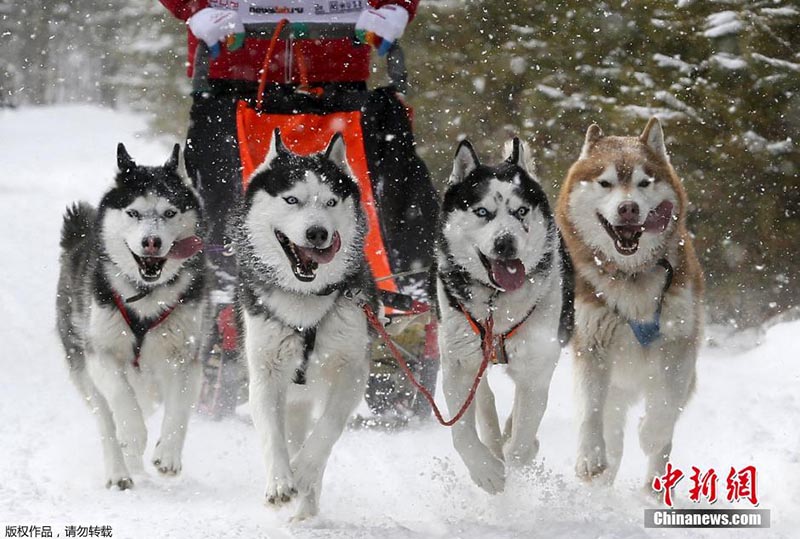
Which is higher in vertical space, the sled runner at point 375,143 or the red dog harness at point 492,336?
the sled runner at point 375,143

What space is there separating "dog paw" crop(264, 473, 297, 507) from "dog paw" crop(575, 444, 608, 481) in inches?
41.6

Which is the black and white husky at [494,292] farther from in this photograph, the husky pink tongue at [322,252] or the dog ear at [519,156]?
the husky pink tongue at [322,252]

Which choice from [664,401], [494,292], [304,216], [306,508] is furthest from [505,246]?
[306,508]

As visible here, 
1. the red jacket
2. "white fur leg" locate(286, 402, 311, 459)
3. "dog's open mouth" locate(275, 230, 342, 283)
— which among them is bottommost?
"white fur leg" locate(286, 402, 311, 459)

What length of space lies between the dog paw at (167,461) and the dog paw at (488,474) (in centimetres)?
108

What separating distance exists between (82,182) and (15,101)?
847 centimetres

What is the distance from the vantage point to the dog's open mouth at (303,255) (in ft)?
11.0

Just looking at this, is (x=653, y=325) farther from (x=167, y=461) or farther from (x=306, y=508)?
(x=167, y=461)

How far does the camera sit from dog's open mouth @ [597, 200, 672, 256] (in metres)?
3.59

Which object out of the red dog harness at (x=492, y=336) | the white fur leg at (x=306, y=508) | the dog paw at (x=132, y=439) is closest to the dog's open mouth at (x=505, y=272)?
the red dog harness at (x=492, y=336)

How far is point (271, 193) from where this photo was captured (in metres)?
3.43

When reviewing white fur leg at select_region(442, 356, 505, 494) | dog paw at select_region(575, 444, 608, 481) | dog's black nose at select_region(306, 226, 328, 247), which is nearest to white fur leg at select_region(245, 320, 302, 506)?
dog's black nose at select_region(306, 226, 328, 247)

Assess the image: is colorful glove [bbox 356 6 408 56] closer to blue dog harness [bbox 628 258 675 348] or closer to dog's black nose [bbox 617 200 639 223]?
dog's black nose [bbox 617 200 639 223]

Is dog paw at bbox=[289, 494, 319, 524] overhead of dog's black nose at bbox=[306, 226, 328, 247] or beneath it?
beneath
